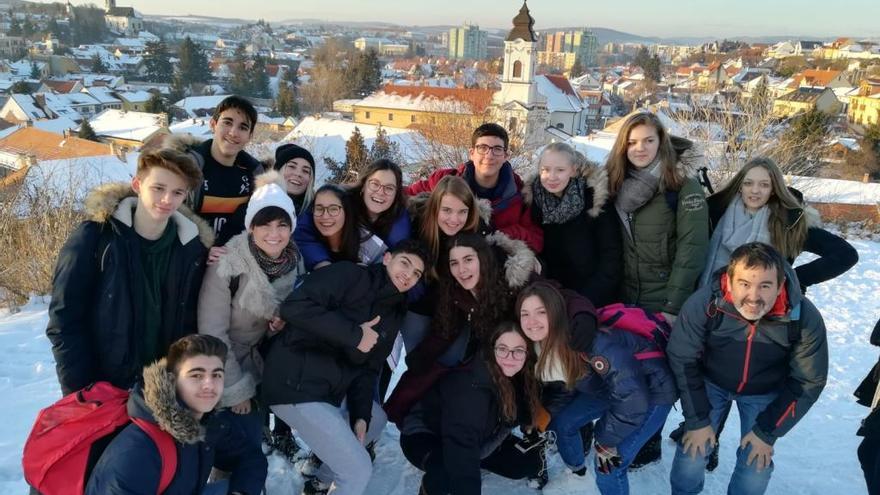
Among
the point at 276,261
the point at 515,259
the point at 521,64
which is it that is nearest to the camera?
A: the point at 276,261

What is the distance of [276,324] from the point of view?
3.12 meters

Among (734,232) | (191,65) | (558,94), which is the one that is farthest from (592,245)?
(191,65)

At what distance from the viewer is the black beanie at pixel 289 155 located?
381 centimetres

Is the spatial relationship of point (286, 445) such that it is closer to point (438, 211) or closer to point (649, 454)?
point (438, 211)

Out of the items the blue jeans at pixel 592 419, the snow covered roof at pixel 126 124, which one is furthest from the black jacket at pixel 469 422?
the snow covered roof at pixel 126 124

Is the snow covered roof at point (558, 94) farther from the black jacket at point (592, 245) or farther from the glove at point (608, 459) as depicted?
the glove at point (608, 459)

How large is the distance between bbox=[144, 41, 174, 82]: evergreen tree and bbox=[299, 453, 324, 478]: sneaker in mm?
81248

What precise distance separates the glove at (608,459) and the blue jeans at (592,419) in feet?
0.07

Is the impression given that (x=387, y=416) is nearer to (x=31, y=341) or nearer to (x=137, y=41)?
(x=31, y=341)

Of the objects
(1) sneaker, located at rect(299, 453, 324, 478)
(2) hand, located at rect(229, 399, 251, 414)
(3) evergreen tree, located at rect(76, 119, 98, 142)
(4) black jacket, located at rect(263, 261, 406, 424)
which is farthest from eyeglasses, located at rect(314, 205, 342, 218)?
(3) evergreen tree, located at rect(76, 119, 98, 142)

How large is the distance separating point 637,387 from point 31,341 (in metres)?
5.51

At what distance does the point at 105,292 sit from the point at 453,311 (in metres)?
1.86

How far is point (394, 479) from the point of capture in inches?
141

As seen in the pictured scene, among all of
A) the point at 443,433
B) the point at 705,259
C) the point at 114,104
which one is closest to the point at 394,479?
the point at 443,433
